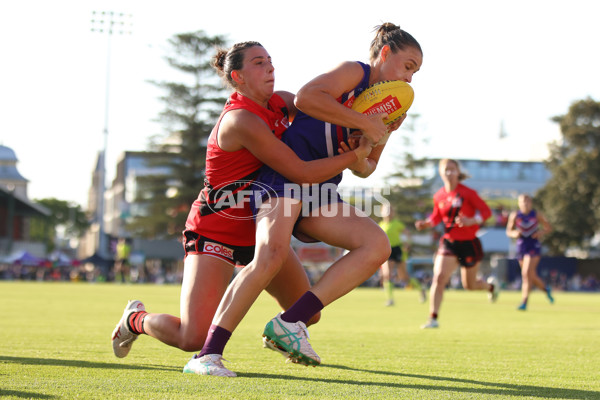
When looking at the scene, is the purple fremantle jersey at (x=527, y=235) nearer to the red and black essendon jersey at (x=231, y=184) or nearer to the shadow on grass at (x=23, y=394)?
the red and black essendon jersey at (x=231, y=184)

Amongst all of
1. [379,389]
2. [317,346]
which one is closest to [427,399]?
[379,389]

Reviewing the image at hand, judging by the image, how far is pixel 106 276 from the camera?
47.7 metres

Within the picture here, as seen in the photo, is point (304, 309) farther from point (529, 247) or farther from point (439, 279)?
point (529, 247)

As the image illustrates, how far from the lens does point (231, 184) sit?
5.13 meters

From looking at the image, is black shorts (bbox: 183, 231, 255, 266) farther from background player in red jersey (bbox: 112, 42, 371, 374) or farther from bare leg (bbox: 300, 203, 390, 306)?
bare leg (bbox: 300, 203, 390, 306)

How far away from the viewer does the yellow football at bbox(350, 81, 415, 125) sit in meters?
4.92

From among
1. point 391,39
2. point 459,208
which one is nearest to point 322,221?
point 391,39

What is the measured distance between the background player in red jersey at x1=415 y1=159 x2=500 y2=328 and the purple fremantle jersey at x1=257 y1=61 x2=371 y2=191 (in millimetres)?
5959

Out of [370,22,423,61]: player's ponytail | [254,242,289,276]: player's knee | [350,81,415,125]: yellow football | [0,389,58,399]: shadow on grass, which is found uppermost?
[370,22,423,61]: player's ponytail

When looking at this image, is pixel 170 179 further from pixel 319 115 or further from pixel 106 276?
pixel 319 115

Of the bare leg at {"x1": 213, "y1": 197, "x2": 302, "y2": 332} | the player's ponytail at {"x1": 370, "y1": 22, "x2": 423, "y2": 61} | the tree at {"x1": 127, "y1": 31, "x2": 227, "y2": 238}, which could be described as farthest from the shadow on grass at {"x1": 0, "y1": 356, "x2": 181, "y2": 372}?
the tree at {"x1": 127, "y1": 31, "x2": 227, "y2": 238}

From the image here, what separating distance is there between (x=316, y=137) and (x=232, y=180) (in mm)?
614

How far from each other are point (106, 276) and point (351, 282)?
44748mm

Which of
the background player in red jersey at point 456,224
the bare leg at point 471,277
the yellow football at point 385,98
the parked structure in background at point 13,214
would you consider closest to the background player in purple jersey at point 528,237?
the bare leg at point 471,277
